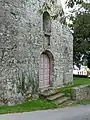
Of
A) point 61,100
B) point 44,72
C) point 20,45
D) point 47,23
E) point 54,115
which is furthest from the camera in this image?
point 47,23

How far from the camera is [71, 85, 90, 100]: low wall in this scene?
17.7 m

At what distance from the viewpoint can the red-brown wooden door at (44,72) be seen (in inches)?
740

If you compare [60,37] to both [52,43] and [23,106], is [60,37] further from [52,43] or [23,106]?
[23,106]

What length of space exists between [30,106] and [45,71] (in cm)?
474

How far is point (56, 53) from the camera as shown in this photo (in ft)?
68.4

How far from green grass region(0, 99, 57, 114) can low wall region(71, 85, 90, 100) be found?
2204 mm

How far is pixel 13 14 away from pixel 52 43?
221 inches

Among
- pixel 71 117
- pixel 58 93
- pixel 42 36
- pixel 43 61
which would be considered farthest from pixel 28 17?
pixel 71 117

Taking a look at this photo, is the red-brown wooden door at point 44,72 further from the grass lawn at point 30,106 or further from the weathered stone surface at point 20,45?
the grass lawn at point 30,106

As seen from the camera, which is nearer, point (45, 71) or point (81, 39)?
point (45, 71)

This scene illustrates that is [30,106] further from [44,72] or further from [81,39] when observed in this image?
[81,39]

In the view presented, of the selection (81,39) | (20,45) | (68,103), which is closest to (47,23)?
(20,45)

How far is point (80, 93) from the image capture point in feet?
59.8

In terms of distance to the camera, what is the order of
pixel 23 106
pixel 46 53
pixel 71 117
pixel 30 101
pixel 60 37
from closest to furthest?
pixel 71 117 < pixel 23 106 < pixel 30 101 < pixel 46 53 < pixel 60 37
